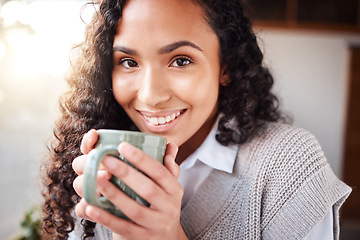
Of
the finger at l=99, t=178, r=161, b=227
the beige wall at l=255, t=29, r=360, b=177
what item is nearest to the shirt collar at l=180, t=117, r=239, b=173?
the finger at l=99, t=178, r=161, b=227

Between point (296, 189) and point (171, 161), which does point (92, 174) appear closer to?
point (171, 161)

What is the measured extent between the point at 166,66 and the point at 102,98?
24 centimetres

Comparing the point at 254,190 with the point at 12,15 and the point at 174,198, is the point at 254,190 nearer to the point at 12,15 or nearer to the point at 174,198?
the point at 174,198

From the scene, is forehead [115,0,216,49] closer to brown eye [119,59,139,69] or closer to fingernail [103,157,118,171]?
brown eye [119,59,139,69]

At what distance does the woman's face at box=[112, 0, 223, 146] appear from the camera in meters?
0.82

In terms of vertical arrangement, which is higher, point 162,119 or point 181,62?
point 181,62

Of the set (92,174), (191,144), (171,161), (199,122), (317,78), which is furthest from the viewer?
(317,78)

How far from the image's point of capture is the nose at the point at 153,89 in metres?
0.81

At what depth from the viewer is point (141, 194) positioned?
59 cm

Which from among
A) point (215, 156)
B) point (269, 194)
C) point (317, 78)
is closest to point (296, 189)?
point (269, 194)

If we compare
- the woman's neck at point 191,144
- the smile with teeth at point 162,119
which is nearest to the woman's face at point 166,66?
the smile with teeth at point 162,119

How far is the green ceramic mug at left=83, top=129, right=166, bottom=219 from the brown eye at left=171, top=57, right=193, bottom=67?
313mm

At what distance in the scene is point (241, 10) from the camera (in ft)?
3.45

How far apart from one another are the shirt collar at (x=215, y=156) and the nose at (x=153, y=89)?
23cm
